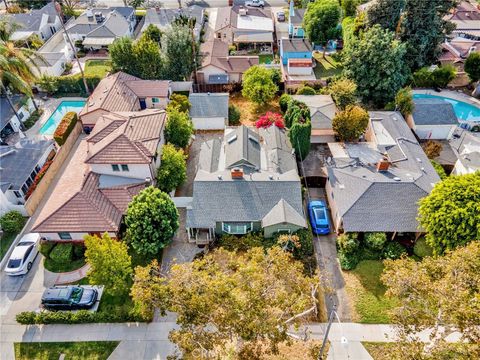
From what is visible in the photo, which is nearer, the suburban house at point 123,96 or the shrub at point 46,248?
the shrub at point 46,248

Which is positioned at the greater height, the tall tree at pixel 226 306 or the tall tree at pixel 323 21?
the tall tree at pixel 323 21

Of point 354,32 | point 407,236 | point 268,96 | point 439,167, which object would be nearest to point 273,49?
point 354,32

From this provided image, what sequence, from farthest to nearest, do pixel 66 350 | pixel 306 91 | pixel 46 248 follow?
pixel 306 91 → pixel 46 248 → pixel 66 350

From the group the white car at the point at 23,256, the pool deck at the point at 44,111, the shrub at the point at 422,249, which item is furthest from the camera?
the pool deck at the point at 44,111

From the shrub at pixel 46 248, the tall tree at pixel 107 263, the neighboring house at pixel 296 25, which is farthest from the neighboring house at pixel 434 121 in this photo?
the shrub at pixel 46 248

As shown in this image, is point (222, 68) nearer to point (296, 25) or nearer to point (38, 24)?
point (296, 25)

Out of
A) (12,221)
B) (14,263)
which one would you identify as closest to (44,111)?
(12,221)

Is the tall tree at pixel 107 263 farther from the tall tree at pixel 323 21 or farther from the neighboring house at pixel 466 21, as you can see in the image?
the neighboring house at pixel 466 21

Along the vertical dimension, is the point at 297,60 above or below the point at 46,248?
above
